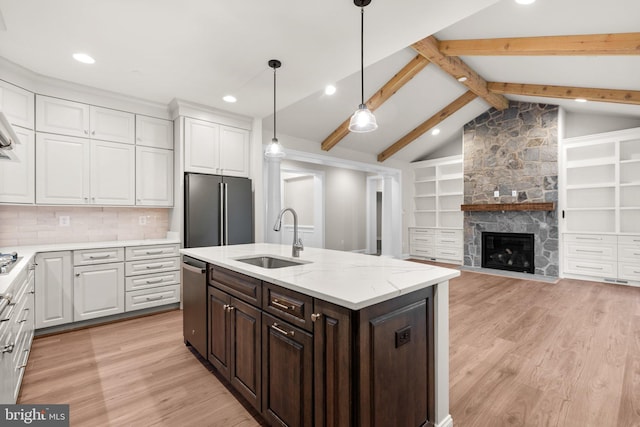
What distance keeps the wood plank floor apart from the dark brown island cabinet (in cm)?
43

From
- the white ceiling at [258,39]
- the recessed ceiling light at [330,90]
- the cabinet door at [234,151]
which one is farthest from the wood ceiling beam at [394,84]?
the cabinet door at [234,151]

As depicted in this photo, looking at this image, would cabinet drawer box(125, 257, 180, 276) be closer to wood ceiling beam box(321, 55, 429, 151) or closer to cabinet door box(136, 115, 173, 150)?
cabinet door box(136, 115, 173, 150)

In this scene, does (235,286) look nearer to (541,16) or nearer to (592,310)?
(541,16)

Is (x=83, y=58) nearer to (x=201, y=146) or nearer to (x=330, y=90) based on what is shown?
(x=201, y=146)

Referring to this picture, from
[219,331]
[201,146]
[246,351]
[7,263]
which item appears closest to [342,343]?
[246,351]

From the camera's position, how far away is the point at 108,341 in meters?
2.89

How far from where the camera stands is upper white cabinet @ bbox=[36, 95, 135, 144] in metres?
3.14

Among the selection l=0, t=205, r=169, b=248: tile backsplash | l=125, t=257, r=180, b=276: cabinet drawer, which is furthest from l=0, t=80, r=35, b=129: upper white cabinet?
l=125, t=257, r=180, b=276: cabinet drawer

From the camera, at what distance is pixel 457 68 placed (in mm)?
4617

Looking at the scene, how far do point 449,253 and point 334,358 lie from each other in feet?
22.3

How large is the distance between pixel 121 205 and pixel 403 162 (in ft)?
21.1

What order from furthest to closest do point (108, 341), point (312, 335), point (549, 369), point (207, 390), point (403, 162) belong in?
point (403, 162) < point (108, 341) < point (549, 369) < point (207, 390) < point (312, 335)

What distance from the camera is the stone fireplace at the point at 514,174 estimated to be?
5645mm

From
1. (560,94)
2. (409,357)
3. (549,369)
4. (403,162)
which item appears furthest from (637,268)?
(409,357)
